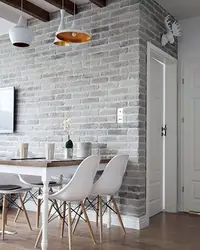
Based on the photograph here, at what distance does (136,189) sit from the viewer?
4172 mm

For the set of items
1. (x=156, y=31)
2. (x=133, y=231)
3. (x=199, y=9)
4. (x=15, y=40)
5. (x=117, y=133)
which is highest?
(x=199, y=9)

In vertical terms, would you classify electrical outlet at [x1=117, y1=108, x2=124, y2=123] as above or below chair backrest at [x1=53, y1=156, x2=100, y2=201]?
above

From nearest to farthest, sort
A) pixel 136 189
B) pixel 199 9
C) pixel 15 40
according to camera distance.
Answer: pixel 15 40 → pixel 136 189 → pixel 199 9

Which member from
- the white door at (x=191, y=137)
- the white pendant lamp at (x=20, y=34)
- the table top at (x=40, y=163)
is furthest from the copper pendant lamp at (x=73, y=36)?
the white door at (x=191, y=137)

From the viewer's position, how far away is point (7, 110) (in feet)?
17.6

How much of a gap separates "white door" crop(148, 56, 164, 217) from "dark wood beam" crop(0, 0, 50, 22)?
164 centimetres

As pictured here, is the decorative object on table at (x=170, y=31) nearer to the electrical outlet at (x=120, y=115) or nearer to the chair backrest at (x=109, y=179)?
the electrical outlet at (x=120, y=115)

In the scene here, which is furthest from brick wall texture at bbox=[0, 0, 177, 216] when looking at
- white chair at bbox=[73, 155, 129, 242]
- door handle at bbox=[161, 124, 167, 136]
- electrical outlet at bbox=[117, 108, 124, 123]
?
door handle at bbox=[161, 124, 167, 136]

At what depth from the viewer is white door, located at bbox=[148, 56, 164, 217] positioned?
4820 millimetres

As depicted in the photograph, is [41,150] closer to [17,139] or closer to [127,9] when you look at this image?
[17,139]

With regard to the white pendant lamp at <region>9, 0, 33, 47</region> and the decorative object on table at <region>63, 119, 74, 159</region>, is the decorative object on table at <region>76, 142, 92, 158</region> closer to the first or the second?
the decorative object on table at <region>63, 119, 74, 159</region>

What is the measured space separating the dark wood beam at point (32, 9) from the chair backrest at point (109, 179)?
2.41 m

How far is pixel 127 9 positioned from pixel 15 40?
4.75ft

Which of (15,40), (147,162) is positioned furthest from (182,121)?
(15,40)
